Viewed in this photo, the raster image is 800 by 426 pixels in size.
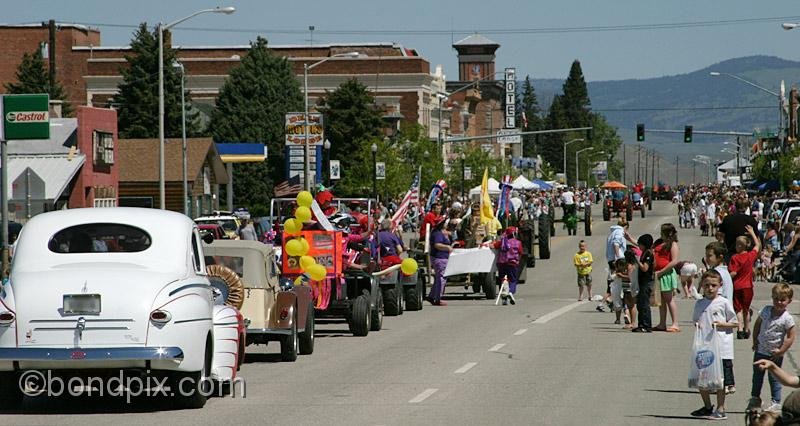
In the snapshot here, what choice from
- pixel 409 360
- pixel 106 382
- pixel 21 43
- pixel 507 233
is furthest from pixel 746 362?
pixel 21 43

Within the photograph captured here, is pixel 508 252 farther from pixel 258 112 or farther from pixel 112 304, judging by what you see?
pixel 258 112

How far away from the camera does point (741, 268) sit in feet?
72.0

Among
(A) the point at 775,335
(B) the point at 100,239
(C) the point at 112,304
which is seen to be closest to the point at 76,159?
(B) the point at 100,239

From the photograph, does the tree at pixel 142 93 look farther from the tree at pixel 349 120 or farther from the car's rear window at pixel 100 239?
the car's rear window at pixel 100 239

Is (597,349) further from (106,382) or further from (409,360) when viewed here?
(106,382)

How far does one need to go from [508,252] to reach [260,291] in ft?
49.6

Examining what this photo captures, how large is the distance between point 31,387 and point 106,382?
3.98 feet

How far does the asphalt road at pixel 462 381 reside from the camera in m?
14.2

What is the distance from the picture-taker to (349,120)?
9944 centimetres

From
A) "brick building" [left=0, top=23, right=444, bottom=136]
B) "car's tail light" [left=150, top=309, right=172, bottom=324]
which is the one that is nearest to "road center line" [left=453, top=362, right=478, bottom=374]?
"car's tail light" [left=150, top=309, right=172, bottom=324]

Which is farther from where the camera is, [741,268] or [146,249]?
[741,268]

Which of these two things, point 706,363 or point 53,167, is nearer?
point 706,363

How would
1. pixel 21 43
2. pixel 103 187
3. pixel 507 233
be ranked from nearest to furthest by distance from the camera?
pixel 507 233, pixel 103 187, pixel 21 43

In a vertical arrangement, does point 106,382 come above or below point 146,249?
below
